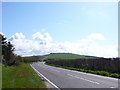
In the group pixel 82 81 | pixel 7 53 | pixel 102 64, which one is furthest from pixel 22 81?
pixel 7 53

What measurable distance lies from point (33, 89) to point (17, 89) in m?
0.95

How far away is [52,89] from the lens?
41.6ft

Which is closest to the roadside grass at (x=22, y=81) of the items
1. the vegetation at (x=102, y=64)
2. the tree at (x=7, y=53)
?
the vegetation at (x=102, y=64)

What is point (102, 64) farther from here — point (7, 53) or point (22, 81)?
point (7, 53)

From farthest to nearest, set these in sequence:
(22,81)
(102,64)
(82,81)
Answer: (102,64) < (82,81) < (22,81)

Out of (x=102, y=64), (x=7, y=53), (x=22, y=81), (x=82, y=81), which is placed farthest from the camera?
(x=7, y=53)

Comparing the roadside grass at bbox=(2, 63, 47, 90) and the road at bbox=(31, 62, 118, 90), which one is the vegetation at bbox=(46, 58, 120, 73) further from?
the roadside grass at bbox=(2, 63, 47, 90)

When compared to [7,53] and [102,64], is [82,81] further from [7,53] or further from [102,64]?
[7,53]

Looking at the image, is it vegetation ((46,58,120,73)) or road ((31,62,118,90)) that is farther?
vegetation ((46,58,120,73))

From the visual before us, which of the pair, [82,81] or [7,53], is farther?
[7,53]

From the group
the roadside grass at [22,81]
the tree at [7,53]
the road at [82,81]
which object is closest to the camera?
the roadside grass at [22,81]

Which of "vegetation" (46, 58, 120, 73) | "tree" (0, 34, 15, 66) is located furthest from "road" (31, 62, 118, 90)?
"tree" (0, 34, 15, 66)

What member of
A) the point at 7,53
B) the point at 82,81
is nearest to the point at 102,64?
the point at 82,81

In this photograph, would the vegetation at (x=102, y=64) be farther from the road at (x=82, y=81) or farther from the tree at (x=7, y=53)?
the tree at (x=7, y=53)
